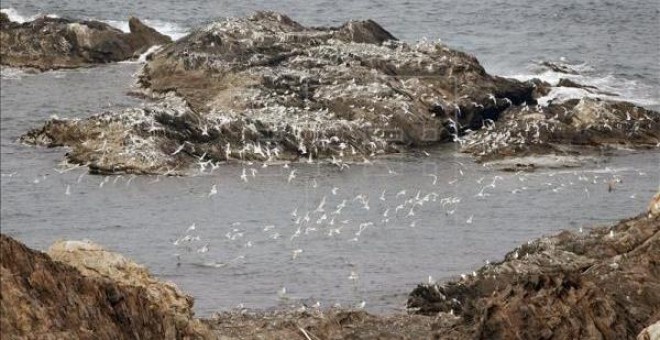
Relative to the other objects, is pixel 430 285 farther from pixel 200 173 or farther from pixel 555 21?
pixel 555 21

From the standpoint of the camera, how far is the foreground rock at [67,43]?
52.1 m

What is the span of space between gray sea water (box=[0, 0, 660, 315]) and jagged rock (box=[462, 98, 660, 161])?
915 mm

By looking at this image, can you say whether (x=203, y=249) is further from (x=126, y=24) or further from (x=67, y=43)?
(x=126, y=24)

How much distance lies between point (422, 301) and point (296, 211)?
10.1 meters

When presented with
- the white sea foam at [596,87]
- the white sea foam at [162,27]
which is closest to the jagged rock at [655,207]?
the white sea foam at [596,87]

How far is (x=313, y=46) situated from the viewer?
4809 cm

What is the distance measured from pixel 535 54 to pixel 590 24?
38.9ft

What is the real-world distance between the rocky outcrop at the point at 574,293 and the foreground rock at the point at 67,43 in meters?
30.4

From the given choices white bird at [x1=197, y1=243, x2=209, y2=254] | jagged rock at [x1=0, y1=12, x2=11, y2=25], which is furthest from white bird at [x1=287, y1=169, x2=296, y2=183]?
jagged rock at [x1=0, y1=12, x2=11, y2=25]

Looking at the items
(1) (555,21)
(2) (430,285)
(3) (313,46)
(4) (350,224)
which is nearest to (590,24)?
(1) (555,21)

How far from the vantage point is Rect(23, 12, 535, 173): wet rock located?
39562mm

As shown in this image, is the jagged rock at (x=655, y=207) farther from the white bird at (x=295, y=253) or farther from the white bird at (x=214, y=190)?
the white bird at (x=214, y=190)

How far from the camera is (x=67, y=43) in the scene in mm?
Result: 53125

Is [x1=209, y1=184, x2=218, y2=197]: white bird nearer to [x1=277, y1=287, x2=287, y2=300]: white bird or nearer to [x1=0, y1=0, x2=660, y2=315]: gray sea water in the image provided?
[x1=0, y1=0, x2=660, y2=315]: gray sea water
